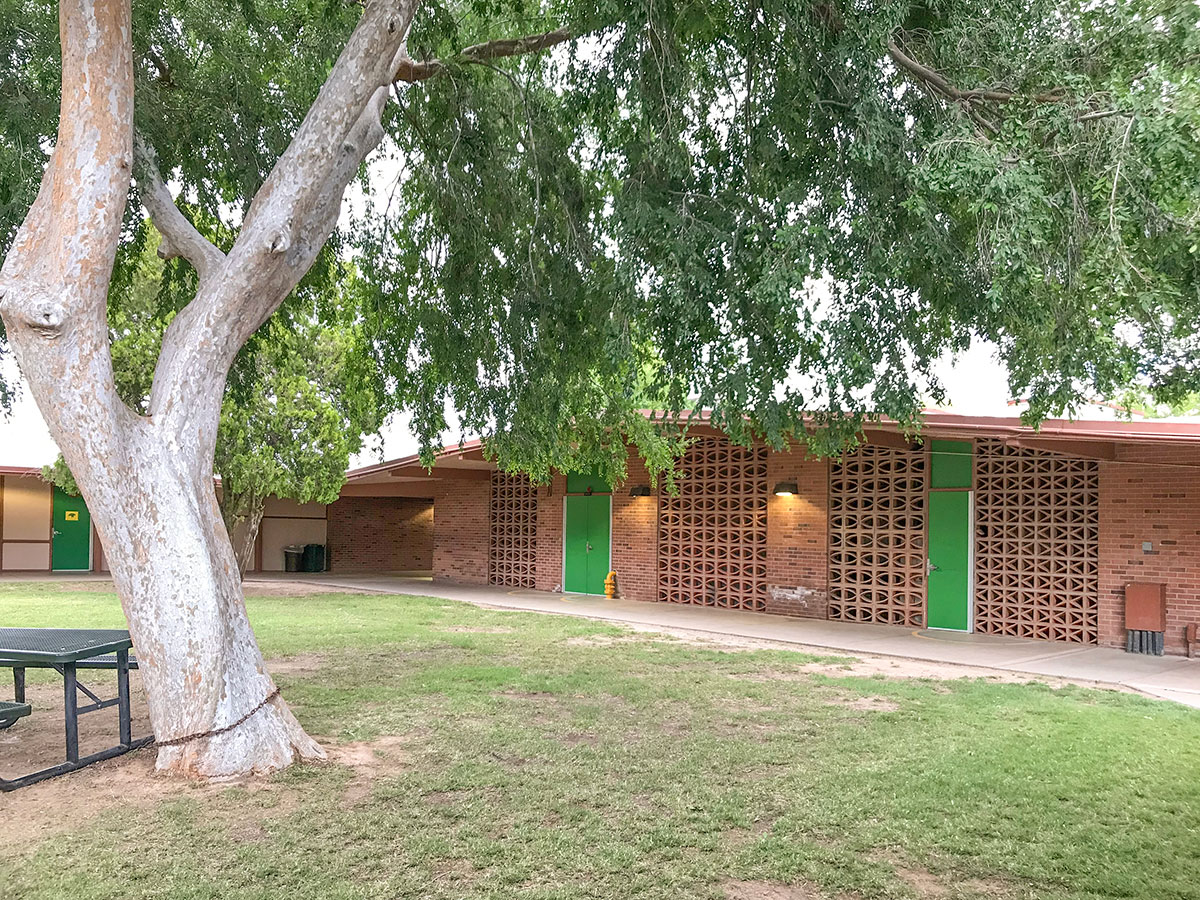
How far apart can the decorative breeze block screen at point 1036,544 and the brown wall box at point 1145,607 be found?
70cm

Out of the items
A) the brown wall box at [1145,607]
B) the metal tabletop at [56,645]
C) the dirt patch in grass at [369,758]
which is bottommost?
the dirt patch in grass at [369,758]

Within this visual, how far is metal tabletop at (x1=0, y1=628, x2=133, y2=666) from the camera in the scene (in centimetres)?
571

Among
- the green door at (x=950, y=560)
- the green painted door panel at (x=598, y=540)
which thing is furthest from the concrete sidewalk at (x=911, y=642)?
the green painted door panel at (x=598, y=540)

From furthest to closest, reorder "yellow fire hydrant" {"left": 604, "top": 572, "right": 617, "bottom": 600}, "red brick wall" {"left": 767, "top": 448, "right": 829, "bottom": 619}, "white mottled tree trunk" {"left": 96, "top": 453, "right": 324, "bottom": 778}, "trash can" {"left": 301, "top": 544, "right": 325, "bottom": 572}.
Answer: "trash can" {"left": 301, "top": 544, "right": 325, "bottom": 572} < "yellow fire hydrant" {"left": 604, "top": 572, "right": 617, "bottom": 600} < "red brick wall" {"left": 767, "top": 448, "right": 829, "bottom": 619} < "white mottled tree trunk" {"left": 96, "top": 453, "right": 324, "bottom": 778}

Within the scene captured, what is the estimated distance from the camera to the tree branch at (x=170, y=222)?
22.3 ft

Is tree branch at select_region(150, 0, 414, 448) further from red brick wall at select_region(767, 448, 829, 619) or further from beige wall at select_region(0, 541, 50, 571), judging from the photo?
beige wall at select_region(0, 541, 50, 571)

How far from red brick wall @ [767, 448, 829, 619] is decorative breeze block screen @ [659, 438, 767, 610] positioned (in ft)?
1.10

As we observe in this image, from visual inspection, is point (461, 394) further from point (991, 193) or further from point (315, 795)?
point (991, 193)

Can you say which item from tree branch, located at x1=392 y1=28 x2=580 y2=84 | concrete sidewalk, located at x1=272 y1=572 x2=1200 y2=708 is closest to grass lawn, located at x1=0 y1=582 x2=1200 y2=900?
concrete sidewalk, located at x1=272 y1=572 x2=1200 y2=708

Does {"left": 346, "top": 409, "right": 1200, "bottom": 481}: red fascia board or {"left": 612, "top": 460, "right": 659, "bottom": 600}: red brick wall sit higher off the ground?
{"left": 346, "top": 409, "right": 1200, "bottom": 481}: red fascia board

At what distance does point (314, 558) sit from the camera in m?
28.4

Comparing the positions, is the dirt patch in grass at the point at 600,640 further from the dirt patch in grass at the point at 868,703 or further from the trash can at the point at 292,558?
the trash can at the point at 292,558

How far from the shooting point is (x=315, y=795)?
18.3 feet

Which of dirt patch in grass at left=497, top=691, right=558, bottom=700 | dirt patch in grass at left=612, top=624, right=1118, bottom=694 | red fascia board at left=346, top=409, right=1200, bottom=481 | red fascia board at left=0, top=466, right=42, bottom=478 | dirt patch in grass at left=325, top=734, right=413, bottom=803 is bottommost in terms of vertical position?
dirt patch in grass at left=612, top=624, right=1118, bottom=694
